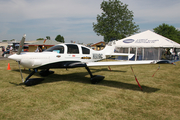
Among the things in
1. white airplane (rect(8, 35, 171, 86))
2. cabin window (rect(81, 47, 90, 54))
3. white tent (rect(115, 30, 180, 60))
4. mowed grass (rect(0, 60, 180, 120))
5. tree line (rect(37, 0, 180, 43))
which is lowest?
mowed grass (rect(0, 60, 180, 120))

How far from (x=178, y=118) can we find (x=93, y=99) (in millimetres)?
2489

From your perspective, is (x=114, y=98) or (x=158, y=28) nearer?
(x=114, y=98)

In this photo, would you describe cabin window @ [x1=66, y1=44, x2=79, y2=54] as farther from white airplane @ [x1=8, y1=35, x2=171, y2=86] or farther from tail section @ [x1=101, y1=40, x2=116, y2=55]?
tail section @ [x1=101, y1=40, x2=116, y2=55]

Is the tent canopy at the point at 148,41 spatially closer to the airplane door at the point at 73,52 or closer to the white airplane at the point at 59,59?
the white airplane at the point at 59,59

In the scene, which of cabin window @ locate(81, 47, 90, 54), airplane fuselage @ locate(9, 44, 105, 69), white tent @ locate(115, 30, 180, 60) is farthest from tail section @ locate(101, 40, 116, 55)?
white tent @ locate(115, 30, 180, 60)

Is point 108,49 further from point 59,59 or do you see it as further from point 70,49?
point 59,59

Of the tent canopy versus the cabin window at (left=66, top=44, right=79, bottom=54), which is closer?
the cabin window at (left=66, top=44, right=79, bottom=54)

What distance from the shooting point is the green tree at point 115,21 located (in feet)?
137

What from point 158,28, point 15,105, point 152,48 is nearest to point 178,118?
point 15,105

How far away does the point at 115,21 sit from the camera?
140 feet

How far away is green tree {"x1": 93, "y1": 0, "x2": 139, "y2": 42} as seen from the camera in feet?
137

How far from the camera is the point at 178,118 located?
3.38 m

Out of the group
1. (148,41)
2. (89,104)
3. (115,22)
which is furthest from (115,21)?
(89,104)

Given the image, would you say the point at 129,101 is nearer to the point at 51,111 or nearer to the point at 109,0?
the point at 51,111
